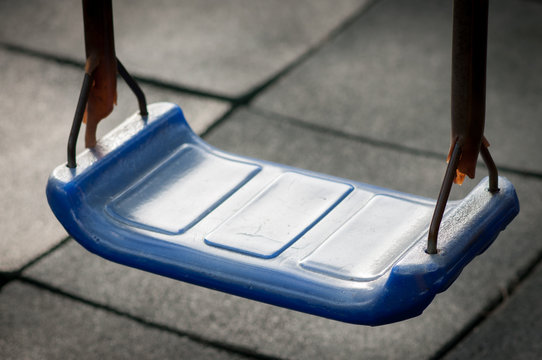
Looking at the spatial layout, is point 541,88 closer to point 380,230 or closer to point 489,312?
point 489,312

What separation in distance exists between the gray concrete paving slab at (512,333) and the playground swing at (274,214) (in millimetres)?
658

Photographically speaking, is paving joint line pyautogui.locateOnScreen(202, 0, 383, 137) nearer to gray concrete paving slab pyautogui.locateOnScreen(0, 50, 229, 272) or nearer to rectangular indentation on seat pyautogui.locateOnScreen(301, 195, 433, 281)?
gray concrete paving slab pyautogui.locateOnScreen(0, 50, 229, 272)

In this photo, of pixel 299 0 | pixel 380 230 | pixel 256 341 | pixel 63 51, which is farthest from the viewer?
pixel 299 0

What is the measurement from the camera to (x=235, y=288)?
1.46m

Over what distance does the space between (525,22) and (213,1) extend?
1.49 metres

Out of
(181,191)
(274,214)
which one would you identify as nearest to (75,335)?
(181,191)

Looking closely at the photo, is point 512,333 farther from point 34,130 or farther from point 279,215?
point 34,130

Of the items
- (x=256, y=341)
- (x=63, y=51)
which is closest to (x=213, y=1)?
(x=63, y=51)

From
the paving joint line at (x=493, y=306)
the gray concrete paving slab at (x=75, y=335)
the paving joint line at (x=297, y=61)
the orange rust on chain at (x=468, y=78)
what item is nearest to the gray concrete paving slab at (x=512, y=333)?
the paving joint line at (x=493, y=306)

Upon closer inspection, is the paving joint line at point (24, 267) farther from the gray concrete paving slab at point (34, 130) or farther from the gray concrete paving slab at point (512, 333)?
the gray concrete paving slab at point (512, 333)

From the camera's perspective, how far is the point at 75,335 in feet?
7.37

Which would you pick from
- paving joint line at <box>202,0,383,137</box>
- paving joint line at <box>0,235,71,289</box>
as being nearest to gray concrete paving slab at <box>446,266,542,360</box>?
paving joint line at <box>0,235,71,289</box>

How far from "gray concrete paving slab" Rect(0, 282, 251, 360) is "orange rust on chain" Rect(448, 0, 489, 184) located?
3.30 feet

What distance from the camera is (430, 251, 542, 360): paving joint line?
86.6 inches
